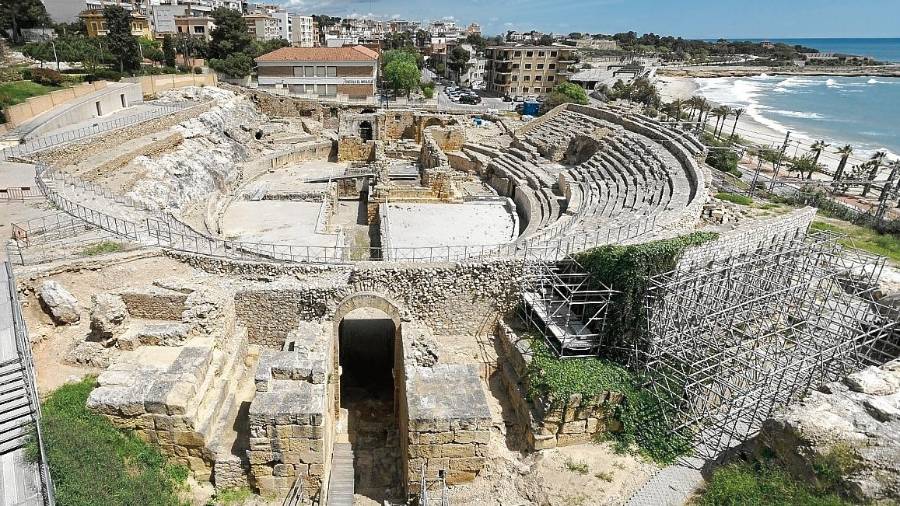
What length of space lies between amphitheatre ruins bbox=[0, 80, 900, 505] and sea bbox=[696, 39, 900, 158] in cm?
4587

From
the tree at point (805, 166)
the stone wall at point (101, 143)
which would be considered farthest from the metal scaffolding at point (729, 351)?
the tree at point (805, 166)

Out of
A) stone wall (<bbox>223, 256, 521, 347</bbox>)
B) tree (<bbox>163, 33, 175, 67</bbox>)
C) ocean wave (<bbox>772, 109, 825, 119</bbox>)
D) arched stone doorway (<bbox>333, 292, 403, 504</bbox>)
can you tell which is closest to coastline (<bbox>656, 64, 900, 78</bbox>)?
ocean wave (<bbox>772, 109, 825, 119</bbox>)

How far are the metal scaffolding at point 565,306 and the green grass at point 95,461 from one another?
28.6 ft

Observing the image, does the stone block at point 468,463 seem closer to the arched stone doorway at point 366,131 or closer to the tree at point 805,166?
the arched stone doorway at point 366,131

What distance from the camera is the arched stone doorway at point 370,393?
39.2ft

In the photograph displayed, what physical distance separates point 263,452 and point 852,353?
14222 millimetres

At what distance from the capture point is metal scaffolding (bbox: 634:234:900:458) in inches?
456

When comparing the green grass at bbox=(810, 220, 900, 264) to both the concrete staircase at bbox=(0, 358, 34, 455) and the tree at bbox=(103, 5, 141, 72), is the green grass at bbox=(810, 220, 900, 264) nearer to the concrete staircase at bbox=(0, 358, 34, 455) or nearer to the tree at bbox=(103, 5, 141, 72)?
the concrete staircase at bbox=(0, 358, 34, 455)

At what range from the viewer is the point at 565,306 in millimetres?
14344

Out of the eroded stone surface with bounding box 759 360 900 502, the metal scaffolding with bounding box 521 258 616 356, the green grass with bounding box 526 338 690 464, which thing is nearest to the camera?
the eroded stone surface with bounding box 759 360 900 502

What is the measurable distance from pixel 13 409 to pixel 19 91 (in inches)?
1159

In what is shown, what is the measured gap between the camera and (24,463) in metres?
8.05

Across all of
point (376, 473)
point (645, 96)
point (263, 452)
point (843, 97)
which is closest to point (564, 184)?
point (376, 473)

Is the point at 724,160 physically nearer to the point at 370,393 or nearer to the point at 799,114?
the point at 370,393
